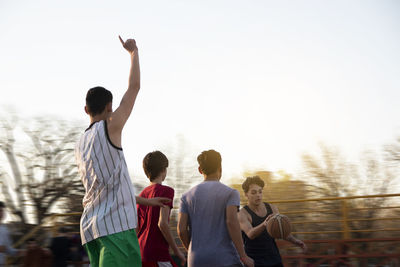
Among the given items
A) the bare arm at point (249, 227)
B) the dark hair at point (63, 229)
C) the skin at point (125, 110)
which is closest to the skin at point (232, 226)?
the skin at point (125, 110)

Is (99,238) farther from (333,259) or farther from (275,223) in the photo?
(333,259)

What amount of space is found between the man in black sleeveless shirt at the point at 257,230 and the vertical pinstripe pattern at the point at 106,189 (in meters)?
2.33

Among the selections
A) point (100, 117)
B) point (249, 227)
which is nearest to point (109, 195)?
point (100, 117)

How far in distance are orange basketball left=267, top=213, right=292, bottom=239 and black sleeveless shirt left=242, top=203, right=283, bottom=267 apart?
2.8 inches

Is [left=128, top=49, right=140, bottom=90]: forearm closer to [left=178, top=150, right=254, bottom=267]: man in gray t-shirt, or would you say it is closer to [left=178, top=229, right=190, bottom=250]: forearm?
[left=178, top=150, right=254, bottom=267]: man in gray t-shirt

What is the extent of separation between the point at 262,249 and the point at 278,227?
0.94 ft

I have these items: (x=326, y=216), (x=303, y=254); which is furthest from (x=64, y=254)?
(x=326, y=216)

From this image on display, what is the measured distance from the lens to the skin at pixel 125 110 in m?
3.46

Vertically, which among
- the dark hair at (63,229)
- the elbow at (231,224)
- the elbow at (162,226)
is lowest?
the dark hair at (63,229)

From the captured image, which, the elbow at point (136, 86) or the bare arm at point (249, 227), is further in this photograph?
the bare arm at point (249, 227)

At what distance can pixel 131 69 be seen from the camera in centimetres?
369

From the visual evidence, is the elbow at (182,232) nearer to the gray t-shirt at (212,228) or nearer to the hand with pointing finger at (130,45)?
the gray t-shirt at (212,228)

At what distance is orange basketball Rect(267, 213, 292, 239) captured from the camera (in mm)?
5672

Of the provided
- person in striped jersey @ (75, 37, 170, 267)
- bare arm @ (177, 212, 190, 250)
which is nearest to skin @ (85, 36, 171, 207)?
person in striped jersey @ (75, 37, 170, 267)
